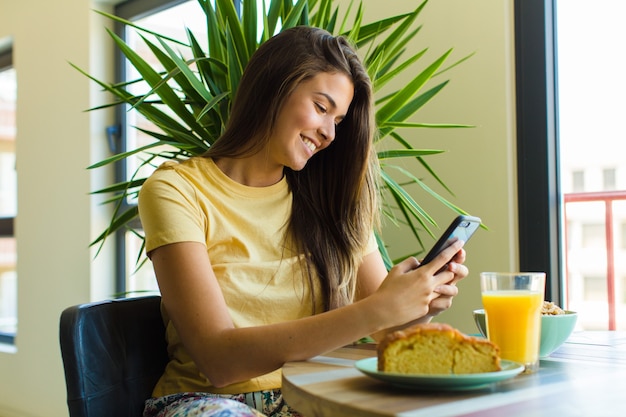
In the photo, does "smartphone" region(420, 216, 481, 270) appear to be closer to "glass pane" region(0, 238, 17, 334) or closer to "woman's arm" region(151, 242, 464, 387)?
"woman's arm" region(151, 242, 464, 387)

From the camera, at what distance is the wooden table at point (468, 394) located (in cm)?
84

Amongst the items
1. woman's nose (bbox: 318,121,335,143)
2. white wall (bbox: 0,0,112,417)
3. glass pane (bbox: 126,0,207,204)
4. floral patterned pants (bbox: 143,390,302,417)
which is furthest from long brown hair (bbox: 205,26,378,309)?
white wall (bbox: 0,0,112,417)

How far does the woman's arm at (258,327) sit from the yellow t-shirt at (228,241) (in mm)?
76

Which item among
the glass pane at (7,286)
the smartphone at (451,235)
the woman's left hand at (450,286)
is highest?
the smartphone at (451,235)

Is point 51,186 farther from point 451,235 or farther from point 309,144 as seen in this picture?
point 451,235

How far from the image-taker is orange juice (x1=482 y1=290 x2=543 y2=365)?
3.49 feet

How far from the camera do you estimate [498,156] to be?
2.20m

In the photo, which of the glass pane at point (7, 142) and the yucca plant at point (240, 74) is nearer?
the yucca plant at point (240, 74)

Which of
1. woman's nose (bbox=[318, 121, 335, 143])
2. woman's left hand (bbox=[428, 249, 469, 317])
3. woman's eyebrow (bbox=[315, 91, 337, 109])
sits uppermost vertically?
woman's eyebrow (bbox=[315, 91, 337, 109])

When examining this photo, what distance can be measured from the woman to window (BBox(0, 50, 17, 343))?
11.6 ft

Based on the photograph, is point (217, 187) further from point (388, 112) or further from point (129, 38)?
point (129, 38)

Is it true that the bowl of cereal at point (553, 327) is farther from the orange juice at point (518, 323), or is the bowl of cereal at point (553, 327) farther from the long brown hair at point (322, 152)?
the long brown hair at point (322, 152)

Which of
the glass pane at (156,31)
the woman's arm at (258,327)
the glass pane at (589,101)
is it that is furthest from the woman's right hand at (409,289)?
the glass pane at (156,31)

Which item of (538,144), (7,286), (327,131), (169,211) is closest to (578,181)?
(538,144)
